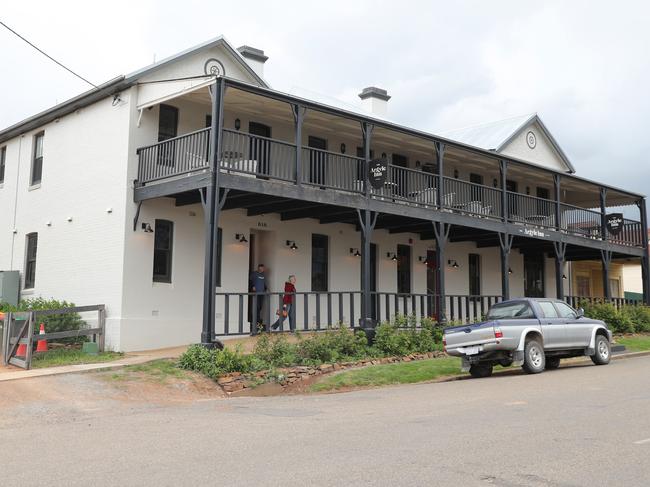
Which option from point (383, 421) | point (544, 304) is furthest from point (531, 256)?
point (383, 421)

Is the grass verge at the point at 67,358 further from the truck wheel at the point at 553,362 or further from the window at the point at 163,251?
the truck wheel at the point at 553,362

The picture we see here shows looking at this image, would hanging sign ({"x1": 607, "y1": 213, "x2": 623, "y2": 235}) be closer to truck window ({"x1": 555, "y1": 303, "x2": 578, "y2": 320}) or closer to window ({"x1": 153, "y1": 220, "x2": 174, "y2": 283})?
truck window ({"x1": 555, "y1": 303, "x2": 578, "y2": 320})

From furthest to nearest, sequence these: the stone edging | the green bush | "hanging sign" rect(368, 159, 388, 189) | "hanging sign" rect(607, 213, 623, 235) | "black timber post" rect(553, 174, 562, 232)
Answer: "hanging sign" rect(607, 213, 623, 235) < "black timber post" rect(553, 174, 562, 232) < "hanging sign" rect(368, 159, 388, 189) < the green bush < the stone edging

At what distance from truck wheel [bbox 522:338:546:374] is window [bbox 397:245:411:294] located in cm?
905

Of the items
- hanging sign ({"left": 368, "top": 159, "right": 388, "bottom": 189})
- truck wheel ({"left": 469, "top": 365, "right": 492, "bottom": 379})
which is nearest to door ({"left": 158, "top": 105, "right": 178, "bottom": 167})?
hanging sign ({"left": 368, "top": 159, "right": 388, "bottom": 189})

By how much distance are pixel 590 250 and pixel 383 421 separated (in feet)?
69.5

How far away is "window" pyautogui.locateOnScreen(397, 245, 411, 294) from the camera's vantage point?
23875 mm

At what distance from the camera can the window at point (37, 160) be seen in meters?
21.4

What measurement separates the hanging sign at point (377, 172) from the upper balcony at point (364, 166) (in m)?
0.19

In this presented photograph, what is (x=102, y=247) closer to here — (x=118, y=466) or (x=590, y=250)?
(x=118, y=466)

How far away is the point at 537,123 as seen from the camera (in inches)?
1193

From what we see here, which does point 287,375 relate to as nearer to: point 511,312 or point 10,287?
point 511,312

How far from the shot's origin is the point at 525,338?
48.2ft

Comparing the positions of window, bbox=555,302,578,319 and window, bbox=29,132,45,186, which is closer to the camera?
window, bbox=555,302,578,319
